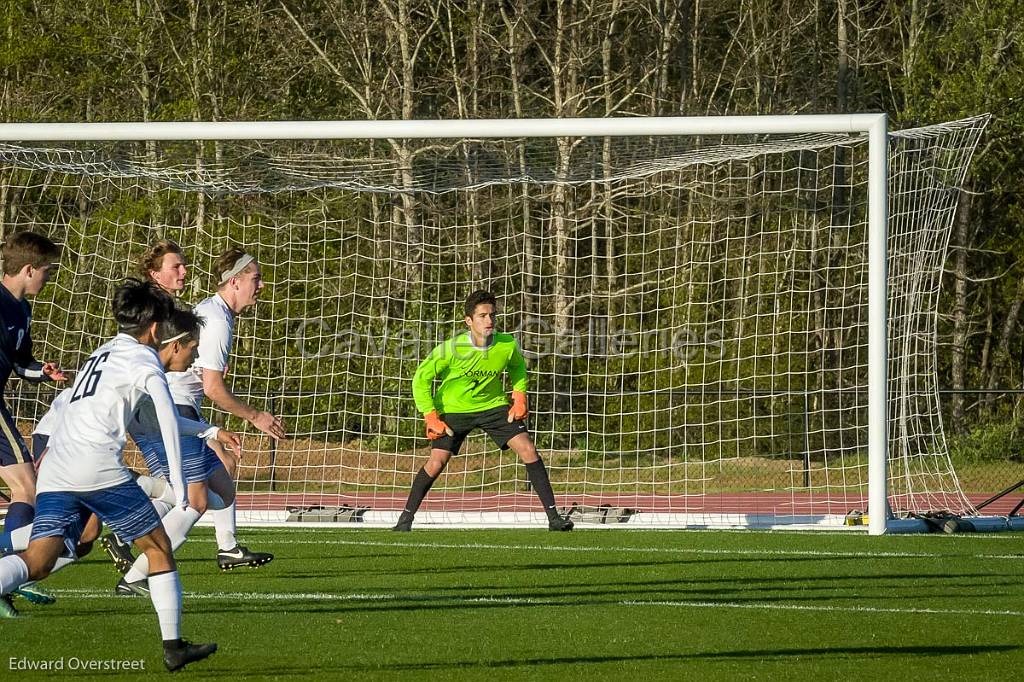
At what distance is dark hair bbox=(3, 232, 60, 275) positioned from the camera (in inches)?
299

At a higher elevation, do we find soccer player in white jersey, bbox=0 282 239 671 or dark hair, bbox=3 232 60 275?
dark hair, bbox=3 232 60 275

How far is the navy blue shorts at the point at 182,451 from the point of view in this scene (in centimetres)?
661

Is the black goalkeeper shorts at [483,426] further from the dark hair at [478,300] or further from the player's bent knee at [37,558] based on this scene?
the player's bent knee at [37,558]

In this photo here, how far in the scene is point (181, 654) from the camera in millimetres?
5477

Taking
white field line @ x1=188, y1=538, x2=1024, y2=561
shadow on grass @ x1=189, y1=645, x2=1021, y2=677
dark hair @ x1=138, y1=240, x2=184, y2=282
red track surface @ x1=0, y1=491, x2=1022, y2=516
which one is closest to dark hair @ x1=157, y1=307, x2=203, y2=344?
shadow on grass @ x1=189, y1=645, x2=1021, y2=677

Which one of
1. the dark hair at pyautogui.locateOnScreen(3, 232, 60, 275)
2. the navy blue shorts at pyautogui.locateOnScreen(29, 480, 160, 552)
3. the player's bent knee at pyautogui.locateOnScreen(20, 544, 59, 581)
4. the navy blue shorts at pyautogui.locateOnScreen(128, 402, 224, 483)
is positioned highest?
the dark hair at pyautogui.locateOnScreen(3, 232, 60, 275)

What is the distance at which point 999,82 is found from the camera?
21422mm

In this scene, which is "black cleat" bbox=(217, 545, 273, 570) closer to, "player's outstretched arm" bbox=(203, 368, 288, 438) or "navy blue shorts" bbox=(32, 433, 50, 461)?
"player's outstretched arm" bbox=(203, 368, 288, 438)

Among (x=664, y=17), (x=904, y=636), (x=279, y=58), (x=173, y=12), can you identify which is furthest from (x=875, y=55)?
(x=904, y=636)

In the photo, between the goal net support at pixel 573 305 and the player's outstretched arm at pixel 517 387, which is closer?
the player's outstretched arm at pixel 517 387

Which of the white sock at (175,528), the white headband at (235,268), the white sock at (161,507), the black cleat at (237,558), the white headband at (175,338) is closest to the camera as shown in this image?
the white headband at (175,338)

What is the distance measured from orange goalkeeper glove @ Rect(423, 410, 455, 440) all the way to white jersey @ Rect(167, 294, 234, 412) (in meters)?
2.91

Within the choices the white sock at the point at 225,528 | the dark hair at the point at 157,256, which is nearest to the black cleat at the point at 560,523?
the white sock at the point at 225,528

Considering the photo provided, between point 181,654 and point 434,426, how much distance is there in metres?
6.07
